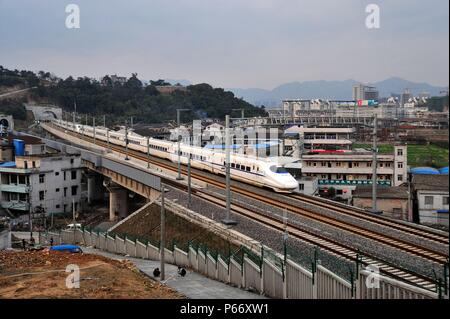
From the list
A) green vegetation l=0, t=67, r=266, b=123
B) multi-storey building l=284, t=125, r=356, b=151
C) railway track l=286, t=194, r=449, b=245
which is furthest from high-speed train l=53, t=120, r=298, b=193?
green vegetation l=0, t=67, r=266, b=123

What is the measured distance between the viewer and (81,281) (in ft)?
55.6

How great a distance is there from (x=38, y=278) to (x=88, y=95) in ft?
441

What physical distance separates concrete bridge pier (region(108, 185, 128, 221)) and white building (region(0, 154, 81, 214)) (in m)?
6.89

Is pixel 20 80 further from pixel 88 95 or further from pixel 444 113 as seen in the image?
pixel 444 113

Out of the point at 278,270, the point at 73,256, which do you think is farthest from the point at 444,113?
the point at 73,256

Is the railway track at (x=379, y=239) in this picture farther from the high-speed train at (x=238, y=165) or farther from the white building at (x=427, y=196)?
the white building at (x=427, y=196)

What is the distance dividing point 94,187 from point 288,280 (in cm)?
4785

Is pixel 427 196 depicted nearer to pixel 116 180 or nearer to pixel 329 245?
pixel 329 245

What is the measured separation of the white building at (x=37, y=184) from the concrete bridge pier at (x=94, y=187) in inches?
142

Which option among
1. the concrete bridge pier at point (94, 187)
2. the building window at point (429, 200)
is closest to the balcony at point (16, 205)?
the concrete bridge pier at point (94, 187)

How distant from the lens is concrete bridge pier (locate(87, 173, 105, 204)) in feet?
195

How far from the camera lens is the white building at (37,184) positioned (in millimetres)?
51844

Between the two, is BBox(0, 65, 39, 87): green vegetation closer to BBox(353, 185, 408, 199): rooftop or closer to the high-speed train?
the high-speed train

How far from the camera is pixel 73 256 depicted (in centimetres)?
2356
